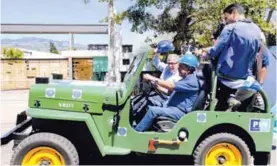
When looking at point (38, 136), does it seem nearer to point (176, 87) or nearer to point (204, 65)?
point (176, 87)

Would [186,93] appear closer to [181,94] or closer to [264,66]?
[181,94]

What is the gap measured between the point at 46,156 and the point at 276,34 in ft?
30.2

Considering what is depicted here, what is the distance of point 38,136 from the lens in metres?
4.33

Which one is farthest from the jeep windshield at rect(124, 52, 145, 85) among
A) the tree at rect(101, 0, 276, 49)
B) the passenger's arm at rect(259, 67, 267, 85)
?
the tree at rect(101, 0, 276, 49)

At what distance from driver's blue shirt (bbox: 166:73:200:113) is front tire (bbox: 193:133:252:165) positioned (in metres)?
0.46

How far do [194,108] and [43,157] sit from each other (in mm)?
1793

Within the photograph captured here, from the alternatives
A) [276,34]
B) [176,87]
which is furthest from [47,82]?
[276,34]

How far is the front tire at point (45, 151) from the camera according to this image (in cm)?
429

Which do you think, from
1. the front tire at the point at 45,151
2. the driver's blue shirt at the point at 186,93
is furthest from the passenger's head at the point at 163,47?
the front tire at the point at 45,151

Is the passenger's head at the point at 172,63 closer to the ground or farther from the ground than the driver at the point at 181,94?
farther from the ground

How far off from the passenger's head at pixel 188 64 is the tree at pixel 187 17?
6223 millimetres

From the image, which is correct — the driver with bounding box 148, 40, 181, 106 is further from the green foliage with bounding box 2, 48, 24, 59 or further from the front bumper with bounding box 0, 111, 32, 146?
the green foliage with bounding box 2, 48, 24, 59

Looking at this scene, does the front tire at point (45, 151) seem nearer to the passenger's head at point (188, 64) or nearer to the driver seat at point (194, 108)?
the driver seat at point (194, 108)

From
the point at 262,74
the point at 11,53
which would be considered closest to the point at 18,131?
the point at 262,74
